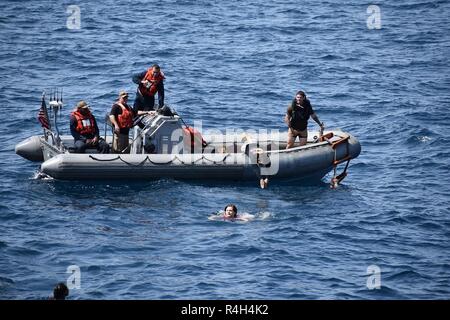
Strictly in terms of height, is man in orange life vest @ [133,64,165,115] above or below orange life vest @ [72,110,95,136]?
above

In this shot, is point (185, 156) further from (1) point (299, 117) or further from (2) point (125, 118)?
(1) point (299, 117)

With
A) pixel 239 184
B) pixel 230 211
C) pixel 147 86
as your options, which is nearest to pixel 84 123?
pixel 147 86

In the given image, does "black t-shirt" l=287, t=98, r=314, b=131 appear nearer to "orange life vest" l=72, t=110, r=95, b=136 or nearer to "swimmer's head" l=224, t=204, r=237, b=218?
"swimmer's head" l=224, t=204, r=237, b=218

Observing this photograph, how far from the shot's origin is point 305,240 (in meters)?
19.7

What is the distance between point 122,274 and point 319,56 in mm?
18241

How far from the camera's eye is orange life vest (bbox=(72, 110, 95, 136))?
22256 mm

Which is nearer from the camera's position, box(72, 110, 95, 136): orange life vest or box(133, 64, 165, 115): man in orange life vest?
box(72, 110, 95, 136): orange life vest

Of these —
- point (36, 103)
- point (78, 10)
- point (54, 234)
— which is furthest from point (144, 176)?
point (78, 10)

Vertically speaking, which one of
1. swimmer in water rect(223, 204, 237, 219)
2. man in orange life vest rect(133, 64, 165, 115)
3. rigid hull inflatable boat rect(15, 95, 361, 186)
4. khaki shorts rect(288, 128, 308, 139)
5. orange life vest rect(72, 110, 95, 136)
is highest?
man in orange life vest rect(133, 64, 165, 115)

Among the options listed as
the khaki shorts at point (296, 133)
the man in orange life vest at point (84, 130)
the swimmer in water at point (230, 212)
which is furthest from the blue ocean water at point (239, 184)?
the khaki shorts at point (296, 133)

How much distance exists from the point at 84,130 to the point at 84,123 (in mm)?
186

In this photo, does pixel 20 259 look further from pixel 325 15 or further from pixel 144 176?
pixel 325 15

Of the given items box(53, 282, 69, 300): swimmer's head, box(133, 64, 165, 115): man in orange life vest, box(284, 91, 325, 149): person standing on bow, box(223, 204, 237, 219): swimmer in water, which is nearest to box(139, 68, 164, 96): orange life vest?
box(133, 64, 165, 115): man in orange life vest

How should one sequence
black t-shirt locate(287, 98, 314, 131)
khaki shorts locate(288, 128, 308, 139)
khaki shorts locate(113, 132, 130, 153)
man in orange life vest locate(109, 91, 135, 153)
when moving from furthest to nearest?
1. khaki shorts locate(288, 128, 308, 139)
2. khaki shorts locate(113, 132, 130, 153)
3. black t-shirt locate(287, 98, 314, 131)
4. man in orange life vest locate(109, 91, 135, 153)
